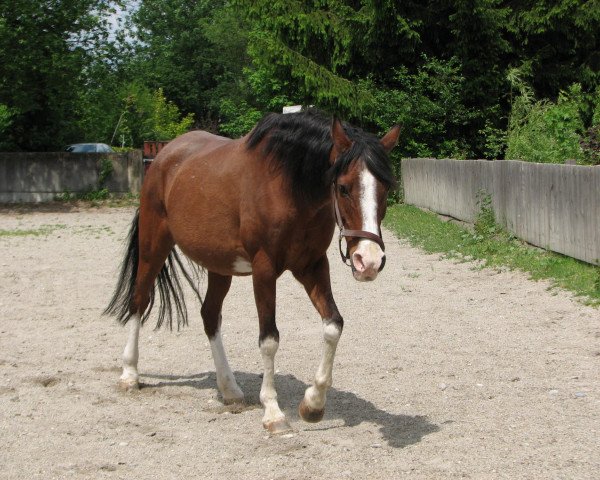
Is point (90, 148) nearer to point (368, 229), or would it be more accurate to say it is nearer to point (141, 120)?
point (141, 120)

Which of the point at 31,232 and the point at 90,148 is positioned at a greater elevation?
the point at 90,148

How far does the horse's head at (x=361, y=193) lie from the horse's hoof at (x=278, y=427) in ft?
3.62

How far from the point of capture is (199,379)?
22.3 feet

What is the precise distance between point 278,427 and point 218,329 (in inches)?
56.5

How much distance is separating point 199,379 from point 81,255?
8223 millimetres

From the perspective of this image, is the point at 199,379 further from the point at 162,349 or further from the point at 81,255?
the point at 81,255

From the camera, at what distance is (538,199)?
12164 millimetres

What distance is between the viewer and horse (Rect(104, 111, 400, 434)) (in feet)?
15.6

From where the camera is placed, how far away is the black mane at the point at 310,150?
4785 mm

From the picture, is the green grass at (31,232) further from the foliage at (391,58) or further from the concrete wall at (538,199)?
the concrete wall at (538,199)

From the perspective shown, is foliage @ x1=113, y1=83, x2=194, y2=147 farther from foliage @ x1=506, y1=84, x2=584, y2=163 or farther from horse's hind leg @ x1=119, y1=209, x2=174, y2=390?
horse's hind leg @ x1=119, y1=209, x2=174, y2=390

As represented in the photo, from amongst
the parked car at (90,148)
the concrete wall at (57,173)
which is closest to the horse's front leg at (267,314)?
the concrete wall at (57,173)

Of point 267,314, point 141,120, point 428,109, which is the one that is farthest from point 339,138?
point 141,120

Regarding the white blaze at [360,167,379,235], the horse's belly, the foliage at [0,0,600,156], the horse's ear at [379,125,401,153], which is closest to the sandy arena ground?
the horse's belly
